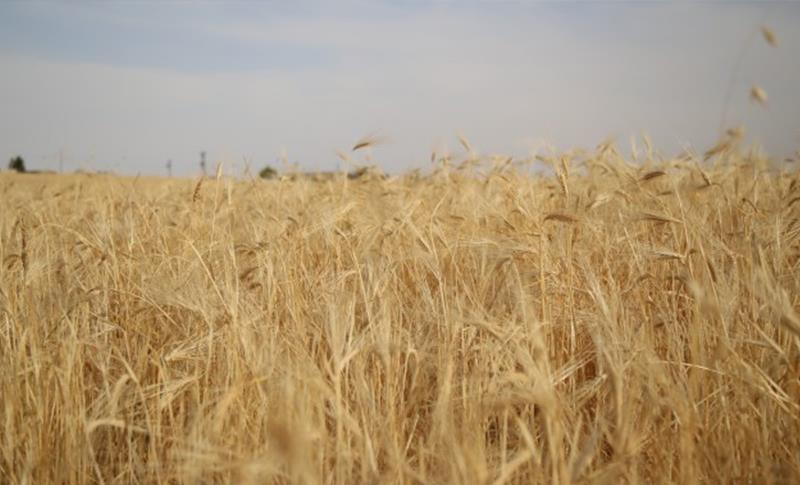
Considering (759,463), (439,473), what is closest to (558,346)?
(759,463)

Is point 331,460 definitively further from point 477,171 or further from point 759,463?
point 477,171

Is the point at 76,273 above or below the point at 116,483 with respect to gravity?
above

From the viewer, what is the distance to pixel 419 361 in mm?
1498

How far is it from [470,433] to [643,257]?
111cm

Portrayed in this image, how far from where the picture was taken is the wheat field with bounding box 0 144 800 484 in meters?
1.06

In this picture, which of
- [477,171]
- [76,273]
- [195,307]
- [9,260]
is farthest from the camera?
[477,171]

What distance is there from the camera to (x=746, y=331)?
1604 mm

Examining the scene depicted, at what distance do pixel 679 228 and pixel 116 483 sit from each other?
7.05 ft

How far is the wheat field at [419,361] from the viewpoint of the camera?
3.47 ft

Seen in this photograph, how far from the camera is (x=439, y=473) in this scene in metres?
1.17

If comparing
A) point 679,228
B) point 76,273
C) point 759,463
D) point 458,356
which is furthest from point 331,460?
point 679,228

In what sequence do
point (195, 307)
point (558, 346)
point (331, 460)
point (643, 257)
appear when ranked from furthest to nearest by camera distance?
point (643, 257) → point (558, 346) → point (195, 307) → point (331, 460)

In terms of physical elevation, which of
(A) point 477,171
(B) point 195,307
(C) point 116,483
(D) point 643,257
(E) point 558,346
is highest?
(A) point 477,171

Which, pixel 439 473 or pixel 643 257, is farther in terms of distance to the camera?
pixel 643 257
